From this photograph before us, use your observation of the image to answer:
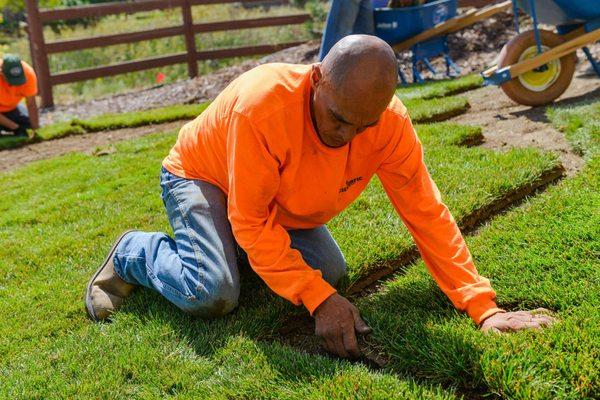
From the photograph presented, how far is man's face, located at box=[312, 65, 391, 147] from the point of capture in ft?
6.77

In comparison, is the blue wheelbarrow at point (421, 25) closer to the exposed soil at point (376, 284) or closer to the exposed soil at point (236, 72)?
the exposed soil at point (236, 72)

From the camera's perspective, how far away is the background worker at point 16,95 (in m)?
7.44

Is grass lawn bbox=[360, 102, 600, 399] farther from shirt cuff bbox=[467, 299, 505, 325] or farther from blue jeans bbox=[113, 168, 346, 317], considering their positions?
blue jeans bbox=[113, 168, 346, 317]

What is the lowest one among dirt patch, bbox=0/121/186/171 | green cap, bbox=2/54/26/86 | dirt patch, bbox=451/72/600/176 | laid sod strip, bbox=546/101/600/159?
dirt patch, bbox=0/121/186/171

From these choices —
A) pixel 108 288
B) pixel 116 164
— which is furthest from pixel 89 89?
pixel 108 288

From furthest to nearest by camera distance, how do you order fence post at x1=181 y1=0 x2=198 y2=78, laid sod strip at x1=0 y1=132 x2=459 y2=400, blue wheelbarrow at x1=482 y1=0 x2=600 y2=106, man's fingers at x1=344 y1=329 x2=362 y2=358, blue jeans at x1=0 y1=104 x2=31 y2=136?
fence post at x1=181 y1=0 x2=198 y2=78, blue jeans at x1=0 y1=104 x2=31 y2=136, blue wheelbarrow at x1=482 y1=0 x2=600 y2=106, man's fingers at x1=344 y1=329 x2=362 y2=358, laid sod strip at x1=0 y1=132 x2=459 y2=400

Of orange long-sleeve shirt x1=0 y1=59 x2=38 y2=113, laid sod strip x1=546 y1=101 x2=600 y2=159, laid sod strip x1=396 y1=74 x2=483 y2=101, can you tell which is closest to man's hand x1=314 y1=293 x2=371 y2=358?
laid sod strip x1=546 y1=101 x2=600 y2=159

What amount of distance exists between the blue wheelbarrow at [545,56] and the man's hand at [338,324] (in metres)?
3.69

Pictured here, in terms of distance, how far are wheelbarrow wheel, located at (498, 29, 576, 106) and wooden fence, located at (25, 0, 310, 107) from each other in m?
7.00

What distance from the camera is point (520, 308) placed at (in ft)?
8.60

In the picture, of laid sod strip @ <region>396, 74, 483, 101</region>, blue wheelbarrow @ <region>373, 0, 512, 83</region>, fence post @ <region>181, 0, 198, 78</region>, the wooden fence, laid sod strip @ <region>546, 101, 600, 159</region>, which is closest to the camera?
laid sod strip @ <region>546, 101, 600, 159</region>

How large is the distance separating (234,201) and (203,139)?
0.54 meters

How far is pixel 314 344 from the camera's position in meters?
2.72

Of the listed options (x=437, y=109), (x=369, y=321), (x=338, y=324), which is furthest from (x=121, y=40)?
(x=338, y=324)
